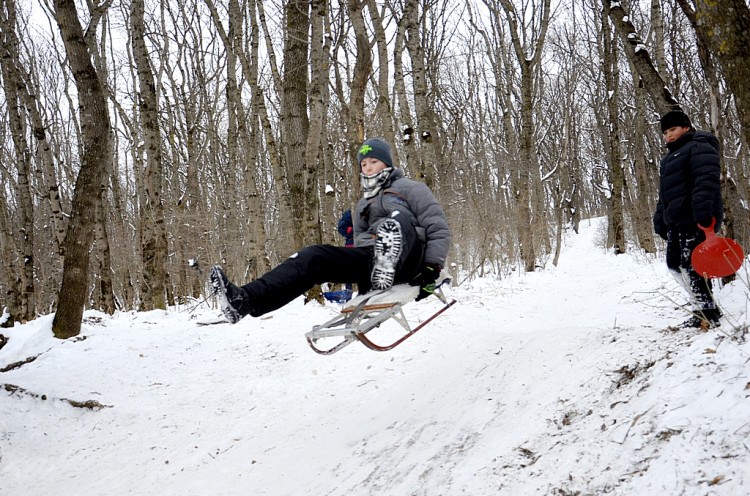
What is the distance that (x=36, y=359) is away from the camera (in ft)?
16.7

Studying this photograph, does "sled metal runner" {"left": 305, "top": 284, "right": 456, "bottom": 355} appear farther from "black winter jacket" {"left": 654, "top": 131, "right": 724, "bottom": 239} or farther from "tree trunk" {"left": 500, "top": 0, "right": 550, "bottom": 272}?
"tree trunk" {"left": 500, "top": 0, "right": 550, "bottom": 272}

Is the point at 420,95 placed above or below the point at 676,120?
above

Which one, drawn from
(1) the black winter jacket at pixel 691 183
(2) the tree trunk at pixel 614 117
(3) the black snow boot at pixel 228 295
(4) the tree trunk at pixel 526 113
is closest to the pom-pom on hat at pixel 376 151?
(3) the black snow boot at pixel 228 295

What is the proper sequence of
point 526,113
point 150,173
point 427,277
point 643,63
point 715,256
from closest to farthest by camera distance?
point 715,256, point 427,277, point 643,63, point 150,173, point 526,113

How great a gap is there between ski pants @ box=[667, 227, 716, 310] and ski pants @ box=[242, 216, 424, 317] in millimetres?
2117

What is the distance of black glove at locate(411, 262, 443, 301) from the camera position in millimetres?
3574

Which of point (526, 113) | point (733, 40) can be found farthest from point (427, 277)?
point (526, 113)

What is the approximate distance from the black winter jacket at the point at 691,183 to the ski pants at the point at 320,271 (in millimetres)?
2101

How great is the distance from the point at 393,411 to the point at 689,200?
2.85 meters

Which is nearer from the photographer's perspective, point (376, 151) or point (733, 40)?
point (733, 40)

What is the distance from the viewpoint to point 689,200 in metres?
3.79

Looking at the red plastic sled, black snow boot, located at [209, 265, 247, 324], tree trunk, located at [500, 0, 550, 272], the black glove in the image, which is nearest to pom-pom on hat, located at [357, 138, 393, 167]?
the black glove

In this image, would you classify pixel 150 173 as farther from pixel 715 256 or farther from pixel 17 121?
pixel 715 256

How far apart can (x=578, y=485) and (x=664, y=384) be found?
2.80 ft
